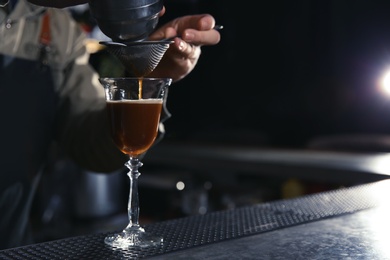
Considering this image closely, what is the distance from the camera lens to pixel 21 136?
1.73m

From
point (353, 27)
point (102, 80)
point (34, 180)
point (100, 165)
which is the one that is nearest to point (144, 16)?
point (102, 80)

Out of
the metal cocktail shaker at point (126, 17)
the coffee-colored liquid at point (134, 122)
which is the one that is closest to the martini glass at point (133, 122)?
the coffee-colored liquid at point (134, 122)

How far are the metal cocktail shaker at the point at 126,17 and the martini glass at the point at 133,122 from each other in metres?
0.12

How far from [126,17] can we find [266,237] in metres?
0.50

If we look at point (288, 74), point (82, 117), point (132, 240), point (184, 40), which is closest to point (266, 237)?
point (132, 240)

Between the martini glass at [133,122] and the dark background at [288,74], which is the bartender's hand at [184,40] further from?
the dark background at [288,74]

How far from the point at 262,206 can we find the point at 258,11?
3865 millimetres

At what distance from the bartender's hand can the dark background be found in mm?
3152

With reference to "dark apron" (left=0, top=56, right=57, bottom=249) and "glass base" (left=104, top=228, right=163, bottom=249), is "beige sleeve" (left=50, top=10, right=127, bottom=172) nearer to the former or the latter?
"dark apron" (left=0, top=56, right=57, bottom=249)

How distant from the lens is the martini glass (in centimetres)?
110

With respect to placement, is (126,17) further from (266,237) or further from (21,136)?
(21,136)

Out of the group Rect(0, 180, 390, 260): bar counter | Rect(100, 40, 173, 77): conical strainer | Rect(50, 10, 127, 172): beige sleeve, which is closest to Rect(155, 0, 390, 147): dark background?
Rect(50, 10, 127, 172): beige sleeve

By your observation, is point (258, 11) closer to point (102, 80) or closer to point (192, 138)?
point (192, 138)

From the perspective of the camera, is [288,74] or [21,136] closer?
[21,136]
